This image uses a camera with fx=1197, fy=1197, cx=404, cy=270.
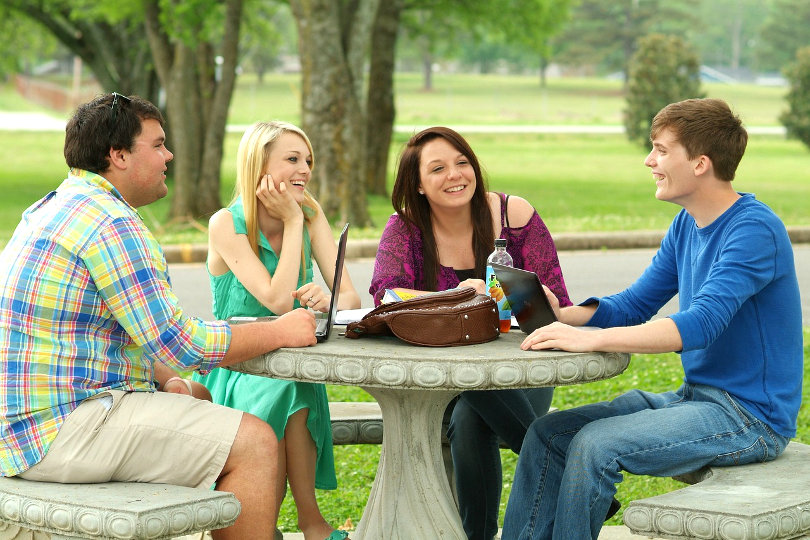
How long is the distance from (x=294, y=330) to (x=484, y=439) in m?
1.08

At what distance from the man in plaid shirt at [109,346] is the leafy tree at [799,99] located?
35.6m

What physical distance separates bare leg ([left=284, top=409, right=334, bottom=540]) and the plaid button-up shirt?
2.79ft

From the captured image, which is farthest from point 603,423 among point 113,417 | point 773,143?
point 773,143

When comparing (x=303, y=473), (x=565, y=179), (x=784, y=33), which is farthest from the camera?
(x=784, y=33)

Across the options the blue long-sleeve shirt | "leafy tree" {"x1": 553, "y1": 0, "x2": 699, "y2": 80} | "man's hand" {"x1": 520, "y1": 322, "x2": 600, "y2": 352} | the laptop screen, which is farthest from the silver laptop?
"leafy tree" {"x1": 553, "y1": 0, "x2": 699, "y2": 80}

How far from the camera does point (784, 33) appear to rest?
82.7 metres

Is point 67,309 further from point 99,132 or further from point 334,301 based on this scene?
point 334,301

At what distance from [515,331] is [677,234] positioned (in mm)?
614

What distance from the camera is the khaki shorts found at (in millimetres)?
3213

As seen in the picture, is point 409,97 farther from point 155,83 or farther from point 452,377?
point 452,377

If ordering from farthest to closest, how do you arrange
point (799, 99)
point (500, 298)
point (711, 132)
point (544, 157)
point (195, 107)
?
point (799, 99)
point (544, 157)
point (195, 107)
point (500, 298)
point (711, 132)

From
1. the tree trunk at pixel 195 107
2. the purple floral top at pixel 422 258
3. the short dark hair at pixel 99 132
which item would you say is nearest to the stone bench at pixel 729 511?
the purple floral top at pixel 422 258

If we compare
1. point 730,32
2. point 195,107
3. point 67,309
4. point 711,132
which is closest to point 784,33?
point 730,32

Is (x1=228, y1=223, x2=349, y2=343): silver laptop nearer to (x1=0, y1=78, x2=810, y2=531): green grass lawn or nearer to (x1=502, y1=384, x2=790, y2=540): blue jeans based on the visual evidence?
(x1=502, y1=384, x2=790, y2=540): blue jeans
